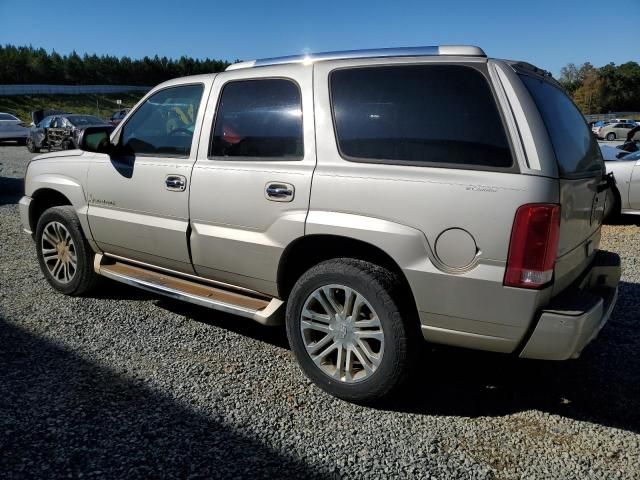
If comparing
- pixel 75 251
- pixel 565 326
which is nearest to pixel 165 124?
pixel 75 251

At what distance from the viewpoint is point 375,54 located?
10.3 ft

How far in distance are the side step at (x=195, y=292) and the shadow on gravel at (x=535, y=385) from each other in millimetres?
965

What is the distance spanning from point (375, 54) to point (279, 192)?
972 mm

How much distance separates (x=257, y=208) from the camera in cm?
331

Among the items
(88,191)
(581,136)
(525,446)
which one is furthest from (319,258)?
(88,191)

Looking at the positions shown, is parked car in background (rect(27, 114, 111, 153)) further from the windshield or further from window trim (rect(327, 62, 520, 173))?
window trim (rect(327, 62, 520, 173))

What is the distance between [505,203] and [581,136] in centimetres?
117

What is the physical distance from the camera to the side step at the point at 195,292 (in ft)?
11.3

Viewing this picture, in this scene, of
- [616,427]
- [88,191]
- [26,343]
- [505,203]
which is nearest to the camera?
[505,203]

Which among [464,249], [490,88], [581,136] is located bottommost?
[464,249]

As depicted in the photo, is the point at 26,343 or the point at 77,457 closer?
the point at 77,457

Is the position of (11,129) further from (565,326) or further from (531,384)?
(565,326)

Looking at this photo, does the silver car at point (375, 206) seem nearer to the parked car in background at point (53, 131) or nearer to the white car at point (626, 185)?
the white car at point (626, 185)

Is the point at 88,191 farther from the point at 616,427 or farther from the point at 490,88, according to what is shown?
the point at 616,427
